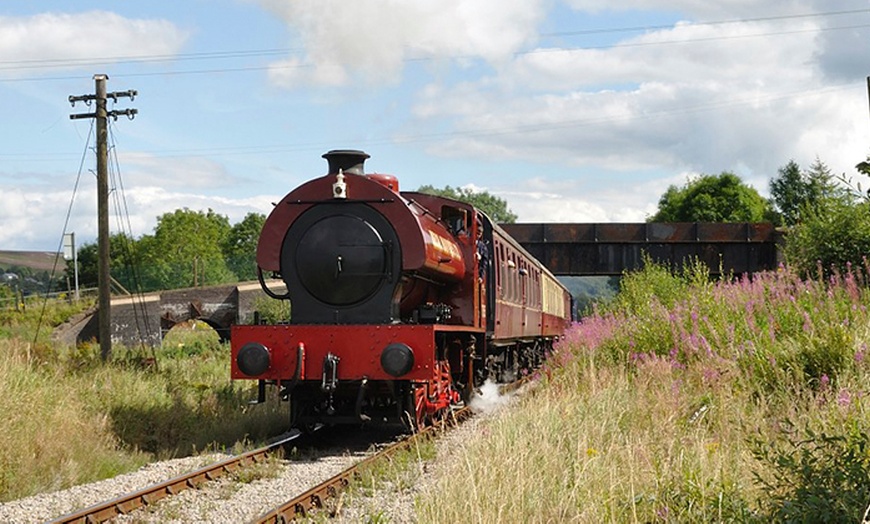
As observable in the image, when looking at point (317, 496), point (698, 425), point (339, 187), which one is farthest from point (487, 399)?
point (317, 496)

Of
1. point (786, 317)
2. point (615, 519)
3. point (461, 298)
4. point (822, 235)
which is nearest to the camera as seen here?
point (615, 519)

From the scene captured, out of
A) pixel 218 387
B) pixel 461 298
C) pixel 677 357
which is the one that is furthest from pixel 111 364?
pixel 677 357

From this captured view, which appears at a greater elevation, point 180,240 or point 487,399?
point 180,240

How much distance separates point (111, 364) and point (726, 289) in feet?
35.7

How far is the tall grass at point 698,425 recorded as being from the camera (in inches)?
225

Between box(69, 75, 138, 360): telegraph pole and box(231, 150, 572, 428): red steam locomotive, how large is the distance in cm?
1067

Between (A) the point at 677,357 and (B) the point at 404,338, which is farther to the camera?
(A) the point at 677,357

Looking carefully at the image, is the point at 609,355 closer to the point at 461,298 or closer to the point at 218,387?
the point at 461,298

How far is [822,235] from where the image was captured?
20703 millimetres

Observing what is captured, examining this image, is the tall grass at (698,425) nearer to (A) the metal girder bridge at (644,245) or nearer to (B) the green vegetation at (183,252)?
(A) the metal girder bridge at (644,245)

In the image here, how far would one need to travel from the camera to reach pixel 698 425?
8.47m

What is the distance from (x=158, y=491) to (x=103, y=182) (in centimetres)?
1534

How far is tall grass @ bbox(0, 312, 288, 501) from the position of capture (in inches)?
373

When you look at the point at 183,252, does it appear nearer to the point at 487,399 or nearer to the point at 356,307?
the point at 487,399
